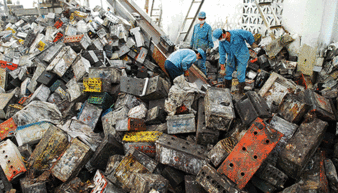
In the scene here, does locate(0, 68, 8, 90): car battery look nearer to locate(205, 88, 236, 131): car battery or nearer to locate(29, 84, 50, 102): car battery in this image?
locate(29, 84, 50, 102): car battery

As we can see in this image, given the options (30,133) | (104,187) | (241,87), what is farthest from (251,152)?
(30,133)

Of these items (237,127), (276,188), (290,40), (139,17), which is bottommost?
(276,188)

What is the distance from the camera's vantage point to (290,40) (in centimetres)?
508

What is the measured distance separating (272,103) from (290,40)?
2.74 m

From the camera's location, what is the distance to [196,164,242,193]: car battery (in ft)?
6.63

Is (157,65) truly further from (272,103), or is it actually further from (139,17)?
(272,103)

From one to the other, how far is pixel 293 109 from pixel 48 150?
3469 millimetres

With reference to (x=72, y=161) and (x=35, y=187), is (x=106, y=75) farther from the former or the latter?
(x=35, y=187)

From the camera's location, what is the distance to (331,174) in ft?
7.66

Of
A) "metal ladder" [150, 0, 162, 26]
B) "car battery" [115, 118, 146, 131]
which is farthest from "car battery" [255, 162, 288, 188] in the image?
"metal ladder" [150, 0, 162, 26]

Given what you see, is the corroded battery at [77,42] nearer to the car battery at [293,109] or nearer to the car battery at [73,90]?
the car battery at [73,90]

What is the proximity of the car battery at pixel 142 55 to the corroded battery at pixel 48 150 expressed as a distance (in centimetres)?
285

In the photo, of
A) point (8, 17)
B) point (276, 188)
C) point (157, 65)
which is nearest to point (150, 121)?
point (276, 188)

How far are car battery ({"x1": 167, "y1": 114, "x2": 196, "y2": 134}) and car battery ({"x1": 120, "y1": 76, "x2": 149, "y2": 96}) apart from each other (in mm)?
1017
